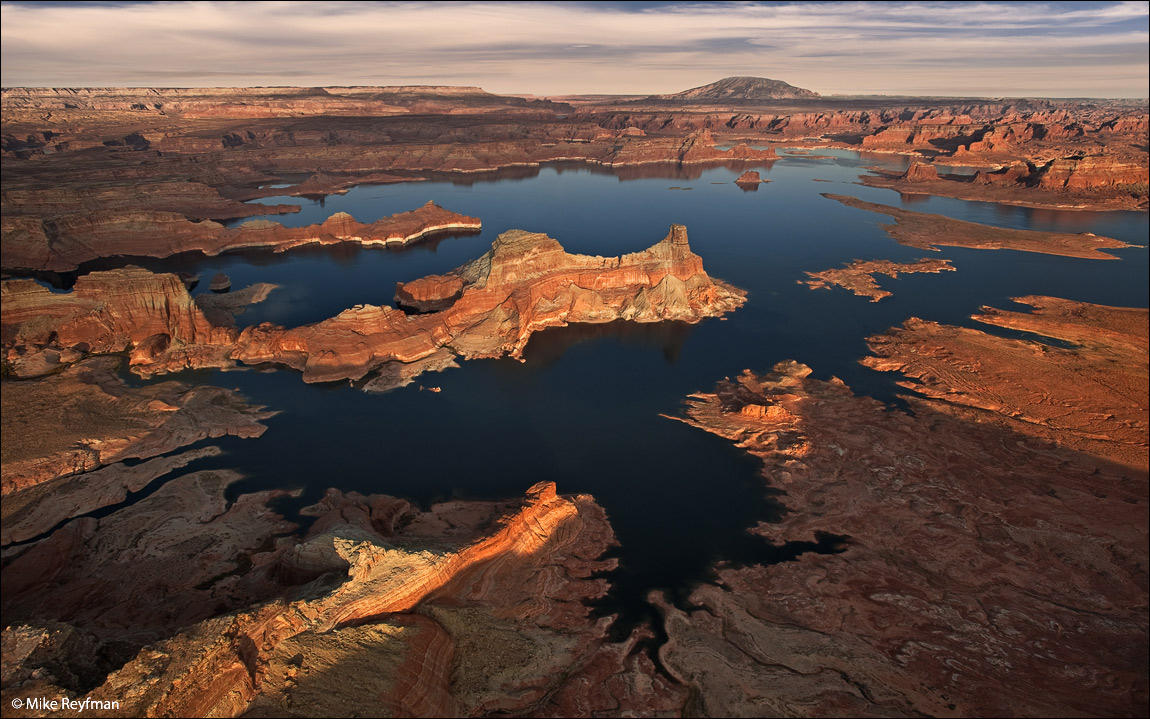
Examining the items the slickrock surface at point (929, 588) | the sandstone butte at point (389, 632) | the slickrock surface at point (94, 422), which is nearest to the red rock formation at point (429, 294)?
the slickrock surface at point (94, 422)

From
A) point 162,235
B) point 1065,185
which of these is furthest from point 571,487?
point 1065,185

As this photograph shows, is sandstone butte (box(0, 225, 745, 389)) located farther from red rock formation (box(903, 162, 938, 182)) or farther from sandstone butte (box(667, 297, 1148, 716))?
red rock formation (box(903, 162, 938, 182))

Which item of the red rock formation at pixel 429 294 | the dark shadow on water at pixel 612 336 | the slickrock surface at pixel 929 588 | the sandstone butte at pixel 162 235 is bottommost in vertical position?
the slickrock surface at pixel 929 588

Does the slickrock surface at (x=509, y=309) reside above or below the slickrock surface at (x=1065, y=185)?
below

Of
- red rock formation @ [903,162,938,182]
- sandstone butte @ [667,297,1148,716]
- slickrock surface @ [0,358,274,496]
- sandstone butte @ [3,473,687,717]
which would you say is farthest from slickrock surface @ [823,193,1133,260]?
slickrock surface @ [0,358,274,496]

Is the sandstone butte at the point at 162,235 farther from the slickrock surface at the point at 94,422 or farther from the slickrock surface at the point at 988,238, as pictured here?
the slickrock surface at the point at 988,238

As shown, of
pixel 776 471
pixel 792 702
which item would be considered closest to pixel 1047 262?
pixel 776 471

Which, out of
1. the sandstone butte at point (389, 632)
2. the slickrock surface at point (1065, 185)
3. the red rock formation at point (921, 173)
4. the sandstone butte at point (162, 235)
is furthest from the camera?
the red rock formation at point (921, 173)
